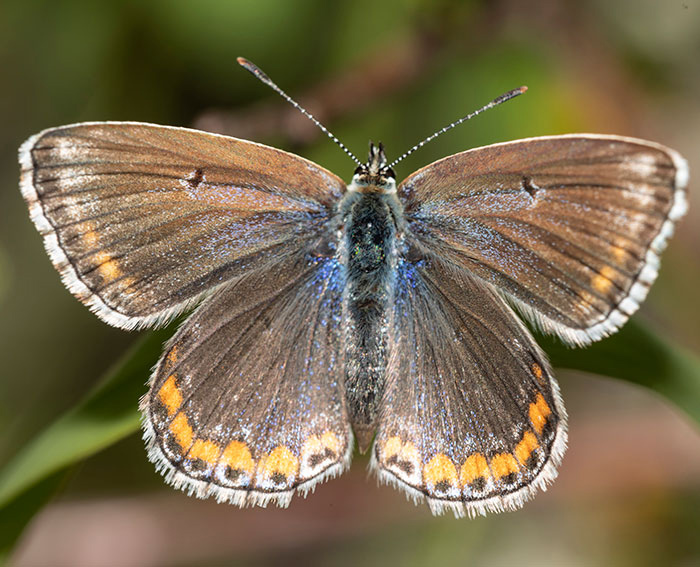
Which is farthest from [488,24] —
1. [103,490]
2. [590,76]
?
[103,490]

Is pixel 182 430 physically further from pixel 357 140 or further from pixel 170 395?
pixel 357 140

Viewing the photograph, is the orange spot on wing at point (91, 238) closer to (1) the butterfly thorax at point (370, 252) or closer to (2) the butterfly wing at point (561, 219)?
(1) the butterfly thorax at point (370, 252)

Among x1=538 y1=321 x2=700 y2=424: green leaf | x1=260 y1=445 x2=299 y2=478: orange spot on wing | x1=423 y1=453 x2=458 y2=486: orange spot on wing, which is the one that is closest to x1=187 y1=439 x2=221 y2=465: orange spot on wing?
x1=260 y1=445 x2=299 y2=478: orange spot on wing

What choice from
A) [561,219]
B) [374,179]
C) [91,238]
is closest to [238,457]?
[91,238]

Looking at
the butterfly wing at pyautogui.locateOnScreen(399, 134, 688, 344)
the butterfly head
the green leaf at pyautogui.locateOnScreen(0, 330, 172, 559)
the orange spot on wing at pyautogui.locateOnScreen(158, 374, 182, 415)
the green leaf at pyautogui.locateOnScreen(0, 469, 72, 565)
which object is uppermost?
the butterfly head

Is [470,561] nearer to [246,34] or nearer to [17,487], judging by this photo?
[17,487]

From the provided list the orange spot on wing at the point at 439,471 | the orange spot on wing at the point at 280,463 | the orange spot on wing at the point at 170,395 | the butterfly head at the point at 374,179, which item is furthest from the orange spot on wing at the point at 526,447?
the orange spot on wing at the point at 170,395

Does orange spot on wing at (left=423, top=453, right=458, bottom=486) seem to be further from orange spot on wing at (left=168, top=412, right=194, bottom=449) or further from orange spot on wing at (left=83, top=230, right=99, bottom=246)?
orange spot on wing at (left=83, top=230, right=99, bottom=246)
